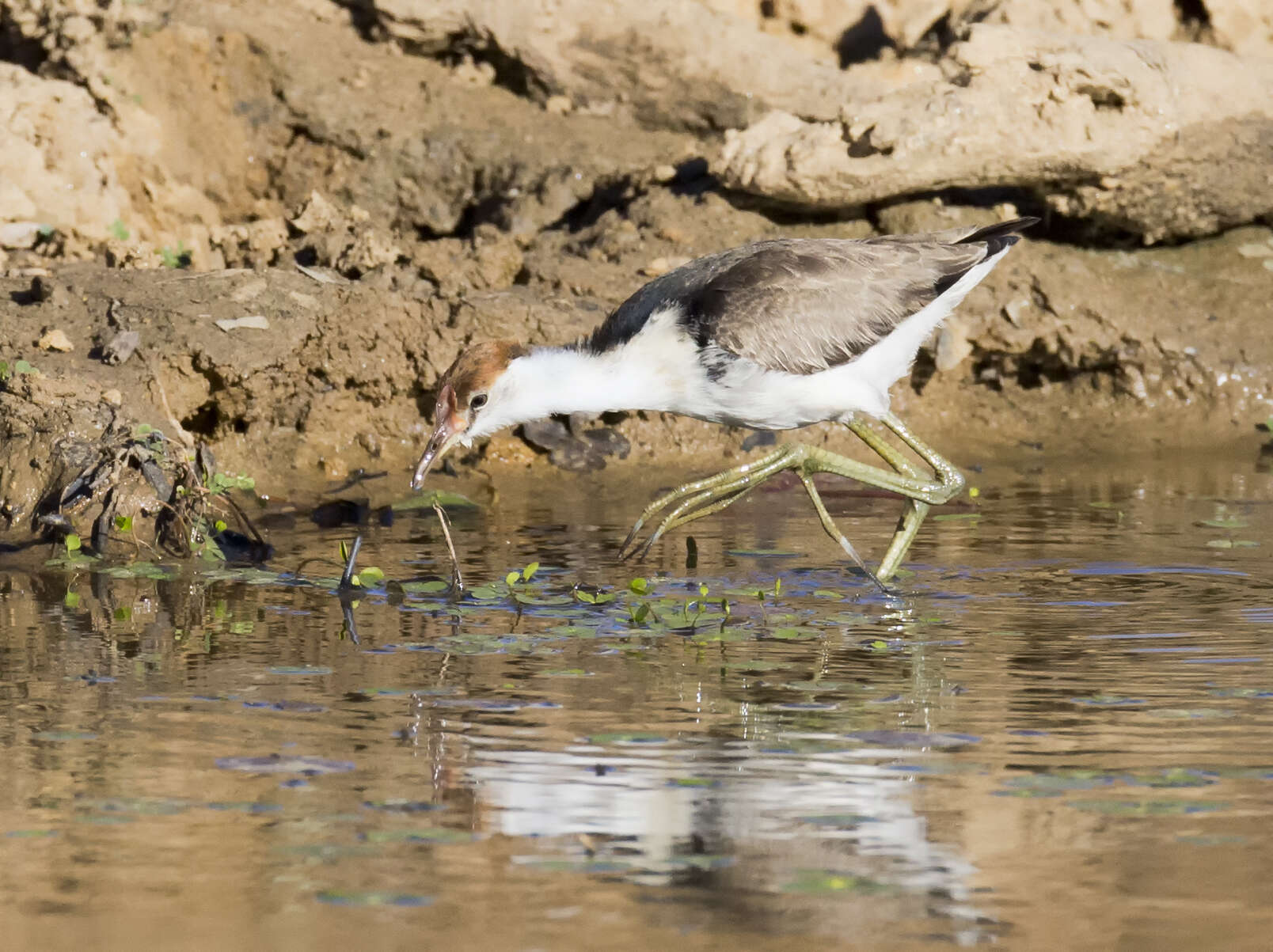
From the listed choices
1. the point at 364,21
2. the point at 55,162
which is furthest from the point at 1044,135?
the point at 55,162

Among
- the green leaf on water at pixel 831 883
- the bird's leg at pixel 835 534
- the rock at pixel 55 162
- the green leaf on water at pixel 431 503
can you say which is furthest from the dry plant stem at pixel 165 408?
the green leaf on water at pixel 831 883

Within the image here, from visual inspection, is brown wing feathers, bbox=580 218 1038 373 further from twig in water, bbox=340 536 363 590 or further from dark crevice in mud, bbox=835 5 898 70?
dark crevice in mud, bbox=835 5 898 70

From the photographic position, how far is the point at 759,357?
268 inches

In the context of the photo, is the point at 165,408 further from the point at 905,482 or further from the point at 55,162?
the point at 905,482

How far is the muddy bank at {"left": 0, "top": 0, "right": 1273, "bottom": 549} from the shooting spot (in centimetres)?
910

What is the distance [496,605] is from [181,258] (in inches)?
163

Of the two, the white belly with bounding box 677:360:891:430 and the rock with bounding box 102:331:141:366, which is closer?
the white belly with bounding box 677:360:891:430

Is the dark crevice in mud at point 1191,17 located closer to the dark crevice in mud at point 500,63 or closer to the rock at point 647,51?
the rock at point 647,51

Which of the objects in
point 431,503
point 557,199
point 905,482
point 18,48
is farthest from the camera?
point 18,48

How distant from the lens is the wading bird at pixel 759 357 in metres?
6.77

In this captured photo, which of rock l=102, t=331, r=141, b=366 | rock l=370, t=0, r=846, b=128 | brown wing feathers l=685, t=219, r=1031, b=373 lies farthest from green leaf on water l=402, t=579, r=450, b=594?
rock l=370, t=0, r=846, b=128

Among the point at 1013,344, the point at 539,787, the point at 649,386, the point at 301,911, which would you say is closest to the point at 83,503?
the point at 649,386

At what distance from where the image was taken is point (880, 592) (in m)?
6.75

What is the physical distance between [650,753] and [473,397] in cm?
250
